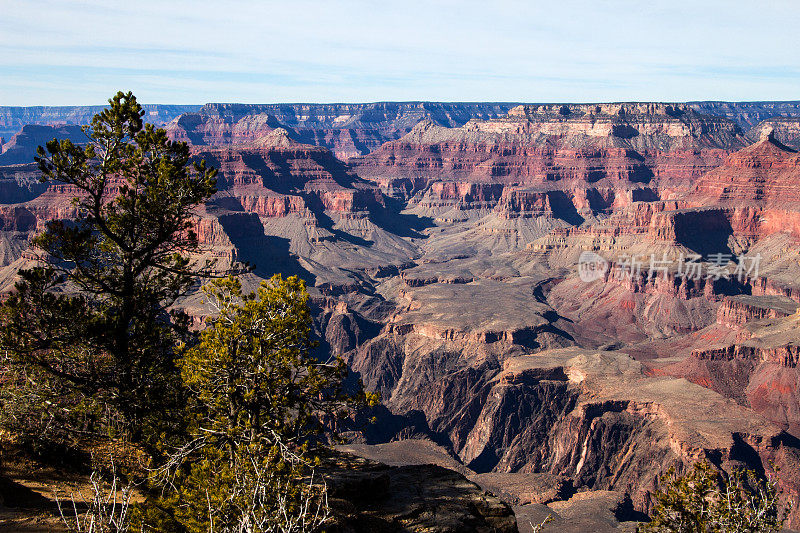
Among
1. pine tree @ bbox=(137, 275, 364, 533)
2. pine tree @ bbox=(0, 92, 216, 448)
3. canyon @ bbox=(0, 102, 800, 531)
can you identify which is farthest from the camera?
canyon @ bbox=(0, 102, 800, 531)

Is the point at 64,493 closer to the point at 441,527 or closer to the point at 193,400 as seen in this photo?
the point at 193,400

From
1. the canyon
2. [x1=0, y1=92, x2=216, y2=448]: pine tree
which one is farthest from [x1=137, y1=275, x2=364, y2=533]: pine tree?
the canyon

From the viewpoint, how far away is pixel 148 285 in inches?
1194

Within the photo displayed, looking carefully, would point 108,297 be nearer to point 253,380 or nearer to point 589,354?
point 253,380

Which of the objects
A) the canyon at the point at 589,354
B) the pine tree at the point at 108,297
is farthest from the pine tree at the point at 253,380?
the canyon at the point at 589,354

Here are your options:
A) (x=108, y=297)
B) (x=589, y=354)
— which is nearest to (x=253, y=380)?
(x=108, y=297)

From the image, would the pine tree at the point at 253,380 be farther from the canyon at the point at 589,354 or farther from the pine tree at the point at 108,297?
the canyon at the point at 589,354

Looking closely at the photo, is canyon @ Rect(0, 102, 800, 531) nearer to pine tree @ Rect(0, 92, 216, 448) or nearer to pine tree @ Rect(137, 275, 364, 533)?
pine tree @ Rect(0, 92, 216, 448)

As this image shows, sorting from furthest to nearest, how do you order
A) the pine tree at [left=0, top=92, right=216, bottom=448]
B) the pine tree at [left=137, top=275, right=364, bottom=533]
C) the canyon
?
the canyon
the pine tree at [left=0, top=92, right=216, bottom=448]
the pine tree at [left=137, top=275, right=364, bottom=533]

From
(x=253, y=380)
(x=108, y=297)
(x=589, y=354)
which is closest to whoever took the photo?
(x=253, y=380)

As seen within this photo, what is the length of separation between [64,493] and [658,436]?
82066 millimetres

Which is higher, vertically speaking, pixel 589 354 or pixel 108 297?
pixel 108 297

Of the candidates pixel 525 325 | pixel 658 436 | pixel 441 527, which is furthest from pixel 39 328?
pixel 525 325

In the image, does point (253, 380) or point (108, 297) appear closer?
point (253, 380)
